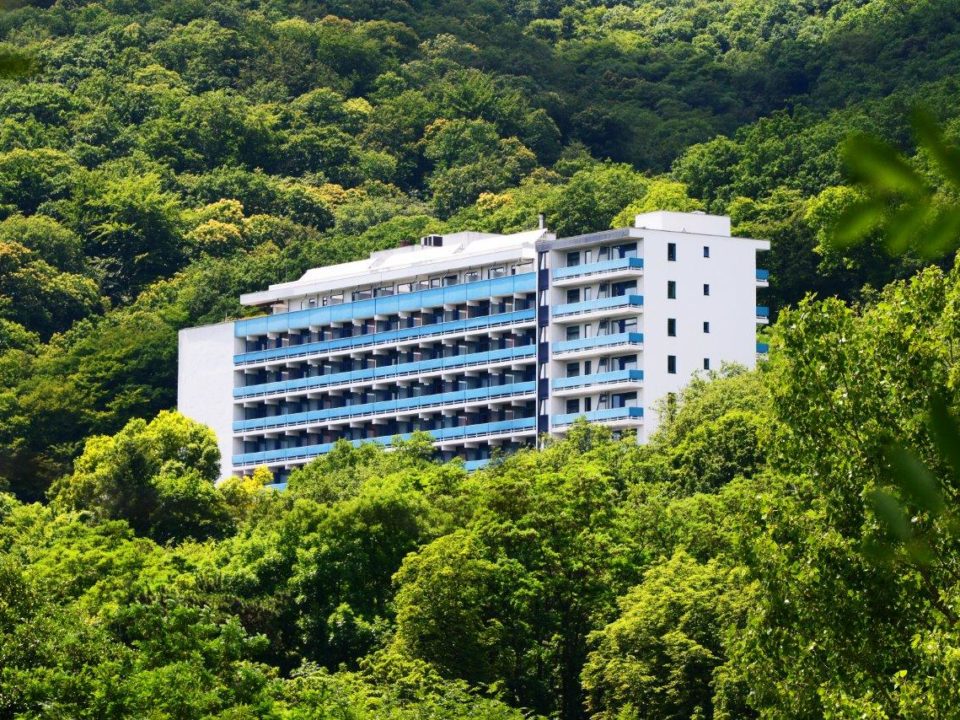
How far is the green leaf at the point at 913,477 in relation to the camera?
2.74 m

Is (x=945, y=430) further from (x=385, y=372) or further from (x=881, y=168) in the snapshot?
(x=385, y=372)

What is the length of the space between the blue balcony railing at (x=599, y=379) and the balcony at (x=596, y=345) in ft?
3.74

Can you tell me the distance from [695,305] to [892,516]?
357 feet

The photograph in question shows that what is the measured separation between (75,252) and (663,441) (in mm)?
68599

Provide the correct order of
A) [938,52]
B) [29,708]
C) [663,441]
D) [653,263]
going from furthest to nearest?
[938,52], [653,263], [663,441], [29,708]

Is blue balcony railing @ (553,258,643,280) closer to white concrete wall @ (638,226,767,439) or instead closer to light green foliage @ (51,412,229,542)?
white concrete wall @ (638,226,767,439)

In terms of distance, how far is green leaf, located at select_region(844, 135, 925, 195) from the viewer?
109 inches

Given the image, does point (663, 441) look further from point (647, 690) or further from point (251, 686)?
point (251, 686)

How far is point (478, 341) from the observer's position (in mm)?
118438

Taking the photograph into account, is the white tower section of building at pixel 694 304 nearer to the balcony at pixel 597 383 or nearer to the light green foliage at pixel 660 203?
the balcony at pixel 597 383

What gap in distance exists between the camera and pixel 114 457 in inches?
3750

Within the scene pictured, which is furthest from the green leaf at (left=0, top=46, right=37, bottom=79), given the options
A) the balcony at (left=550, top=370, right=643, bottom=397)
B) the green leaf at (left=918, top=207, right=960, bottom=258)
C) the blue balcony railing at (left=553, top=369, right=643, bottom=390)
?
the blue balcony railing at (left=553, top=369, right=643, bottom=390)

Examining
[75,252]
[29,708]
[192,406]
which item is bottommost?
[29,708]

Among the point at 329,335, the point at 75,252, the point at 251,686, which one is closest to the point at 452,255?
the point at 329,335
